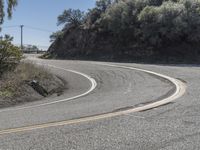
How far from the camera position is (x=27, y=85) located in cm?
2039

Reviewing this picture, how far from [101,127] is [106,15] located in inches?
1391

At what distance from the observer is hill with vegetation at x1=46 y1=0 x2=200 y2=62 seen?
35.8 m

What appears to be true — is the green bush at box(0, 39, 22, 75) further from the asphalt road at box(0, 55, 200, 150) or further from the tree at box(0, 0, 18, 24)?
the asphalt road at box(0, 55, 200, 150)

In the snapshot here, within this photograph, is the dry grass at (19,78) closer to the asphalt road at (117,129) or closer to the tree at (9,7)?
the tree at (9,7)

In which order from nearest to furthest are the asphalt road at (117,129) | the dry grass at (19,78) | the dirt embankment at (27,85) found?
the asphalt road at (117,129) → the dirt embankment at (27,85) → the dry grass at (19,78)

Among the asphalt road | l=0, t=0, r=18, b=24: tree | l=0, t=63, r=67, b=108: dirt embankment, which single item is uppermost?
l=0, t=0, r=18, b=24: tree

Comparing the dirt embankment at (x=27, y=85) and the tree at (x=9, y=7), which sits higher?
the tree at (x=9, y=7)

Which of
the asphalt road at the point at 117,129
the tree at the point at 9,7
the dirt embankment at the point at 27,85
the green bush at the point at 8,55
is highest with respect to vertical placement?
the tree at the point at 9,7

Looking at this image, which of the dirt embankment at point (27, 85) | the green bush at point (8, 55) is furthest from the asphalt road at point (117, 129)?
the green bush at point (8, 55)

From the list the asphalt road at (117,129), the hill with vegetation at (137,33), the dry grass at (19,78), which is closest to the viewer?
the asphalt road at (117,129)

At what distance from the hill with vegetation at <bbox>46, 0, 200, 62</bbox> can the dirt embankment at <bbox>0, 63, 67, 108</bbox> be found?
1428cm

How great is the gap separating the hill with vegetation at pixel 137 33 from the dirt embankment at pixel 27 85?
46.8 feet

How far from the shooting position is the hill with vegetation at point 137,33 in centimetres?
3581

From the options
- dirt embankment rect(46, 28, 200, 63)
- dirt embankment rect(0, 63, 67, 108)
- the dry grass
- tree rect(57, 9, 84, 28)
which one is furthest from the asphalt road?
tree rect(57, 9, 84, 28)
